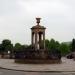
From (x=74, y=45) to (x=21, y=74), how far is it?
9288 cm

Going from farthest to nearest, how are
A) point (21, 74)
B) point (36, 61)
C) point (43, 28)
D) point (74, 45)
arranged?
point (74, 45)
point (43, 28)
point (36, 61)
point (21, 74)

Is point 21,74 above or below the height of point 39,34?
below

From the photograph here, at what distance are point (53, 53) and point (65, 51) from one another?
78.0 metres

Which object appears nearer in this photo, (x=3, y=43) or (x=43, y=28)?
(x=43, y=28)

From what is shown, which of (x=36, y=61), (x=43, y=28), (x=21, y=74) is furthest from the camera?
(x=43, y=28)

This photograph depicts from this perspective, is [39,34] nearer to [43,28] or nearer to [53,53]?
[43,28]

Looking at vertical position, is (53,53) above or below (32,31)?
below

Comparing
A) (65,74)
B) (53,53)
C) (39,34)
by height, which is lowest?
(65,74)

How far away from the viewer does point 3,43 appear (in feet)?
386

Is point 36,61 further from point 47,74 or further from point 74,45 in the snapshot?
point 74,45

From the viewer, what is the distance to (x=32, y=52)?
35.2 metres

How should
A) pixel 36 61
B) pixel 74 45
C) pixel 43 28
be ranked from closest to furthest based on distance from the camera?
1. pixel 36 61
2. pixel 43 28
3. pixel 74 45

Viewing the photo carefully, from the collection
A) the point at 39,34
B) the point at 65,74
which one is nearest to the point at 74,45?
the point at 39,34

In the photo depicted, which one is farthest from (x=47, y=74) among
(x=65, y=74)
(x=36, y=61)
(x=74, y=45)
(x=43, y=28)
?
(x=74, y=45)
